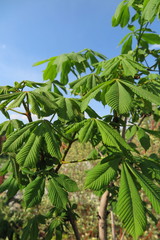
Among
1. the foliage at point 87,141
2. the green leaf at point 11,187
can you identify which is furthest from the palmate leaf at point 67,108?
the green leaf at point 11,187

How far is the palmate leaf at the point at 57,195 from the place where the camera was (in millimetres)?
943

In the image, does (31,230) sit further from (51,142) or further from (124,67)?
(124,67)

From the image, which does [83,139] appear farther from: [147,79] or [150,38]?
[150,38]

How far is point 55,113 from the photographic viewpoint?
1129 mm

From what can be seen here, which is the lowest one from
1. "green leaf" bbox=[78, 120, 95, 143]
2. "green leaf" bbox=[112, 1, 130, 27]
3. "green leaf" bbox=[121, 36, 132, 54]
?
"green leaf" bbox=[78, 120, 95, 143]

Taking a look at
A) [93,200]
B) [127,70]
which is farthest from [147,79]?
[93,200]

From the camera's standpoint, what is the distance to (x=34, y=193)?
968mm

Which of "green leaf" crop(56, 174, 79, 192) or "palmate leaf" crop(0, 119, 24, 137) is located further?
"palmate leaf" crop(0, 119, 24, 137)

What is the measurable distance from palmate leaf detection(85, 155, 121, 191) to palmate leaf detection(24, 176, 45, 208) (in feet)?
0.82

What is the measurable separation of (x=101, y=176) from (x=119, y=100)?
31 cm

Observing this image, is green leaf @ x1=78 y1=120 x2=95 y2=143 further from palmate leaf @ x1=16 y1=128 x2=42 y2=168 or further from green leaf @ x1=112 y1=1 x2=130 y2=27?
green leaf @ x1=112 y1=1 x2=130 y2=27

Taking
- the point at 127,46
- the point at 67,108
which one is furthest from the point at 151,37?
the point at 67,108

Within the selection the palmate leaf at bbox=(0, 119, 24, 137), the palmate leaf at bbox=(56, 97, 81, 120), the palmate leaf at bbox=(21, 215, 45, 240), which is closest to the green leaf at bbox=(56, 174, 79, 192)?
the palmate leaf at bbox=(56, 97, 81, 120)

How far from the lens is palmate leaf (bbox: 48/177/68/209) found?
94cm
